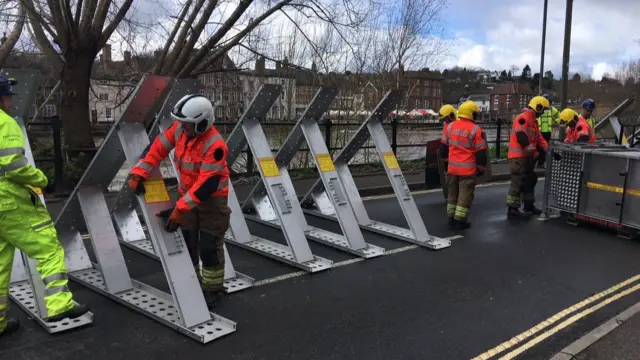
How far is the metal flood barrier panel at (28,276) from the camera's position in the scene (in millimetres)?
3882

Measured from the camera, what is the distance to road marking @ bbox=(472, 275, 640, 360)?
3637 millimetres

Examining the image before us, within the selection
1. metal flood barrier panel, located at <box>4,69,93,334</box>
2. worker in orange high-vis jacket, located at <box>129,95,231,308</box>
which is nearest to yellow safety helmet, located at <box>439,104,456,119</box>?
worker in orange high-vis jacket, located at <box>129,95,231,308</box>

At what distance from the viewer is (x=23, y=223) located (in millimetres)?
3422

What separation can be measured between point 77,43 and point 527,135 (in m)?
7.98

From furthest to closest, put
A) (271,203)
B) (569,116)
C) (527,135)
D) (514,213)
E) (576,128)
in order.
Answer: (569,116) < (576,128) < (514,213) < (527,135) < (271,203)

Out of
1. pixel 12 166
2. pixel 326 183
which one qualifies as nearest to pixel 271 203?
pixel 326 183

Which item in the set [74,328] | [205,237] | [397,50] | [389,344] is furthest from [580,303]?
[397,50]

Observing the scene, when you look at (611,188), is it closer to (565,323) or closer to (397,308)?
(565,323)

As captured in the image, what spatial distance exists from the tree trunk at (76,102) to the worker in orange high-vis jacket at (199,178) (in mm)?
5634

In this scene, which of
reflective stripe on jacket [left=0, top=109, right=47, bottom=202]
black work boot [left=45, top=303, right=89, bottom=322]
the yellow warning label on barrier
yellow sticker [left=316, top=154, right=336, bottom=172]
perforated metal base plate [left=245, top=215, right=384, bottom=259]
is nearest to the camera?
reflective stripe on jacket [left=0, top=109, right=47, bottom=202]

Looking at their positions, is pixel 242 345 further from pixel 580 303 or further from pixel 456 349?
pixel 580 303

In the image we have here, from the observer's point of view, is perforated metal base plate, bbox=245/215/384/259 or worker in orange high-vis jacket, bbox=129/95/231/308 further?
perforated metal base plate, bbox=245/215/384/259

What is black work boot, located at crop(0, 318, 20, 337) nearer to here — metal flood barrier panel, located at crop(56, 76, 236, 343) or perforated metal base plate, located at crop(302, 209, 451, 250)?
metal flood barrier panel, located at crop(56, 76, 236, 343)

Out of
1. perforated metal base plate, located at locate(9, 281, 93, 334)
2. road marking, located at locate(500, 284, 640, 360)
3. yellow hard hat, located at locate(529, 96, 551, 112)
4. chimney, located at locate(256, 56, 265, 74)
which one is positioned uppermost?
chimney, located at locate(256, 56, 265, 74)
